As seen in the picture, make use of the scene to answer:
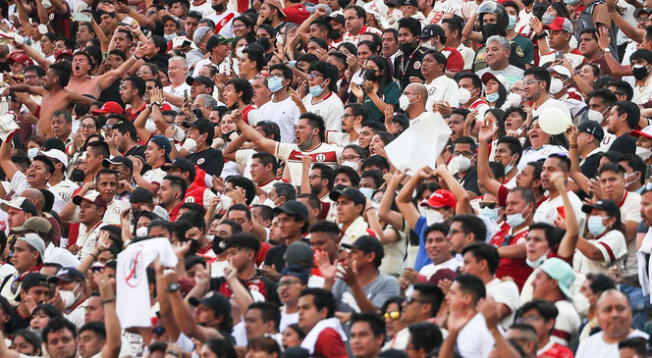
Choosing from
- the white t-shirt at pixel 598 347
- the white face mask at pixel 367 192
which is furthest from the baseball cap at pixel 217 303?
the white face mask at pixel 367 192

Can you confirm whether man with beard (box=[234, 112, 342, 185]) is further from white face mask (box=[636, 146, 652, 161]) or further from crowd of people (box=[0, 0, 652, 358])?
white face mask (box=[636, 146, 652, 161])

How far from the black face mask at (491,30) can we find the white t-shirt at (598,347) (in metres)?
→ 8.23

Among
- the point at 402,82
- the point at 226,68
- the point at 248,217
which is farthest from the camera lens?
the point at 226,68

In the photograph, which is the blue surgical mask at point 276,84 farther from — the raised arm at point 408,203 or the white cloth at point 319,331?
the white cloth at point 319,331

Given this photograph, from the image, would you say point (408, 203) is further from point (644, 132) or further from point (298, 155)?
point (298, 155)

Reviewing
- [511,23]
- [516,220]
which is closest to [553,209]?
[516,220]

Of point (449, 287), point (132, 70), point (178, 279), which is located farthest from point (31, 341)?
point (132, 70)

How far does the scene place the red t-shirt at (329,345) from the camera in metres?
10.4

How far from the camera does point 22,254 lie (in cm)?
1389

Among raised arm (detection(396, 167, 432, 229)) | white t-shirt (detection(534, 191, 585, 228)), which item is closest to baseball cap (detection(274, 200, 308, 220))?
raised arm (detection(396, 167, 432, 229))

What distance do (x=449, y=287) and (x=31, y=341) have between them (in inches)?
119

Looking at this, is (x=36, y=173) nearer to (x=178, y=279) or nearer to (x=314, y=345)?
(x=178, y=279)

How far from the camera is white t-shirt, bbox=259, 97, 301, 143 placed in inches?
661

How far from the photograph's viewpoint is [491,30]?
18.2m
